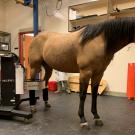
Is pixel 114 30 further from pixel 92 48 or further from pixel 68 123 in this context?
pixel 68 123

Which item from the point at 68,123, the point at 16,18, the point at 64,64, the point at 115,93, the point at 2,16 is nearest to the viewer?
the point at 68,123

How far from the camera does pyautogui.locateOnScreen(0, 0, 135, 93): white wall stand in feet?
15.7

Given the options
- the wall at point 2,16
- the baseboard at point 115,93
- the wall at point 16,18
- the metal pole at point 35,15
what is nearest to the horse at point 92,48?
the baseboard at point 115,93

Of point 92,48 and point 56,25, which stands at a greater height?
point 56,25

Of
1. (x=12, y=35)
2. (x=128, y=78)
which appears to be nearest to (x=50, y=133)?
(x=128, y=78)

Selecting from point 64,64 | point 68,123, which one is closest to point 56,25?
point 64,64

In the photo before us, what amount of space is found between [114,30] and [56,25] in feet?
12.5

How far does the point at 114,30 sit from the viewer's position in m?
2.28

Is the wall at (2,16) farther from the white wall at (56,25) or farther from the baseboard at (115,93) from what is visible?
the baseboard at (115,93)

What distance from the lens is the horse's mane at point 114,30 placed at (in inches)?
87.3

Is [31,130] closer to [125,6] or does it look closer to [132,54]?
[132,54]

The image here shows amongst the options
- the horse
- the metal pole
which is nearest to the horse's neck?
the horse

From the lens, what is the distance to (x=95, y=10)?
5.20m

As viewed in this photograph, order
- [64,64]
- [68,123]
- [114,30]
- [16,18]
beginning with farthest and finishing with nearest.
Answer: [16,18] < [64,64] < [68,123] < [114,30]
